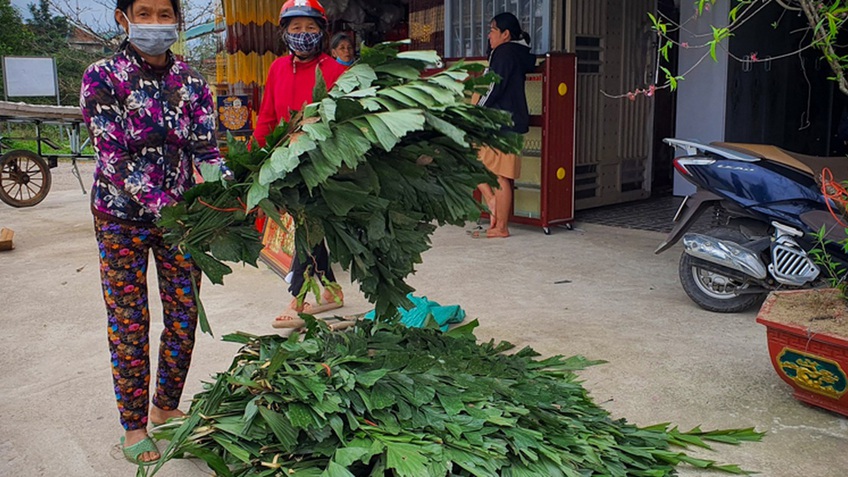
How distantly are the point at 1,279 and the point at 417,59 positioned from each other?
4547mm

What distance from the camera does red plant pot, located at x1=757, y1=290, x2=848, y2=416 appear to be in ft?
9.41

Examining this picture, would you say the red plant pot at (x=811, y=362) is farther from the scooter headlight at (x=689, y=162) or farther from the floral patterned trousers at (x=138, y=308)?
the floral patterned trousers at (x=138, y=308)

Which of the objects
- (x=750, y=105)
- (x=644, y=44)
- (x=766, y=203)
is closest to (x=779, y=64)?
(x=750, y=105)

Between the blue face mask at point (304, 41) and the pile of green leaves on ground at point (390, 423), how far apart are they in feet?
5.38

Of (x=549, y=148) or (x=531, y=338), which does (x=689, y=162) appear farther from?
(x=549, y=148)

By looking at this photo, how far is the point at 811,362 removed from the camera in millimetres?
2943

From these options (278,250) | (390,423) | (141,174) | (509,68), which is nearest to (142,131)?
(141,174)

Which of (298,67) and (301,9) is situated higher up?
(301,9)

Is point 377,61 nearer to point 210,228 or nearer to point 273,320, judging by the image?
point 210,228

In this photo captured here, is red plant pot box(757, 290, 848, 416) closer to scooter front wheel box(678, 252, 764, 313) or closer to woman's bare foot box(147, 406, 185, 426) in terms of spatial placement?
scooter front wheel box(678, 252, 764, 313)

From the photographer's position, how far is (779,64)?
8.56 meters

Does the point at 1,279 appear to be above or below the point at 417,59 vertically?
below

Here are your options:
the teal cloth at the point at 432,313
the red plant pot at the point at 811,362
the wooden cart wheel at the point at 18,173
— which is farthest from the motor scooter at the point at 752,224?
the wooden cart wheel at the point at 18,173

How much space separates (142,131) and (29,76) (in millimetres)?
10126
